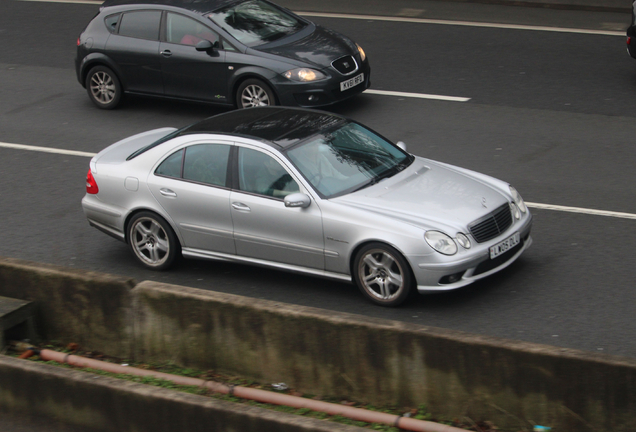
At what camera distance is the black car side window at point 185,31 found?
1298 cm

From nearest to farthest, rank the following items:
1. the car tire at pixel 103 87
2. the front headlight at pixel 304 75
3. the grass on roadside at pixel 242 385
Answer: the grass on roadside at pixel 242 385
the front headlight at pixel 304 75
the car tire at pixel 103 87

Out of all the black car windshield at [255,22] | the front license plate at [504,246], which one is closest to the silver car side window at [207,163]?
the front license plate at [504,246]

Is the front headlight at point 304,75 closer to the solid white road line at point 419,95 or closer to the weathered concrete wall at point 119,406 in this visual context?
the solid white road line at point 419,95

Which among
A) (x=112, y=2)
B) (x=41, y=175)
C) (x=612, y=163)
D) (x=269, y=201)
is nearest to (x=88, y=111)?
(x=112, y=2)

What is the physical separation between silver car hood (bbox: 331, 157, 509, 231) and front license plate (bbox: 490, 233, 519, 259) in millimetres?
296

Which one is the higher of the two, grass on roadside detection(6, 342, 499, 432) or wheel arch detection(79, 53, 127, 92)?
wheel arch detection(79, 53, 127, 92)

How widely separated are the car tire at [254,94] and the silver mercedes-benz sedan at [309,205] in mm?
3345

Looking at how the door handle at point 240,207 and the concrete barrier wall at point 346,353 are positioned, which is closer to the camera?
the concrete barrier wall at point 346,353

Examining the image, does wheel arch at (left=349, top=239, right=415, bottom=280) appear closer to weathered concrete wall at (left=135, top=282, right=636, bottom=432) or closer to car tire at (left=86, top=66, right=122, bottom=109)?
weathered concrete wall at (left=135, top=282, right=636, bottom=432)

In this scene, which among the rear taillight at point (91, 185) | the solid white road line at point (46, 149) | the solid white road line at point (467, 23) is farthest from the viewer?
the solid white road line at point (467, 23)

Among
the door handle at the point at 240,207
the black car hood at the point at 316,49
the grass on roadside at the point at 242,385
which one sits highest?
the black car hood at the point at 316,49

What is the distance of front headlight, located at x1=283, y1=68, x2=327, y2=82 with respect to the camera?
12.4 m

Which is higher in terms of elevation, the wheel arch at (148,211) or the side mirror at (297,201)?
the side mirror at (297,201)

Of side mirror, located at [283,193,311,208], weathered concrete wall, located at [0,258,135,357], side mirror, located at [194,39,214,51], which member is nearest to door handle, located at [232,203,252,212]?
side mirror, located at [283,193,311,208]
